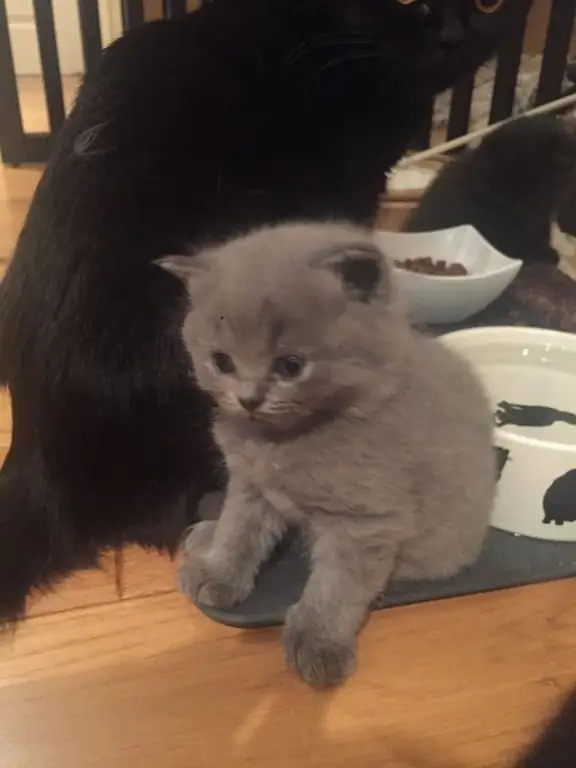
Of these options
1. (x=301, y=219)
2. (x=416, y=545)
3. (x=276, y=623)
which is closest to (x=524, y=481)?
(x=416, y=545)

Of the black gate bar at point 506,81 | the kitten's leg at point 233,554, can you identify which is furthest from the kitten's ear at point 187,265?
the black gate bar at point 506,81

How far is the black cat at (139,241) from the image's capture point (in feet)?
2.81

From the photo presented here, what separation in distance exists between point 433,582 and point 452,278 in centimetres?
47

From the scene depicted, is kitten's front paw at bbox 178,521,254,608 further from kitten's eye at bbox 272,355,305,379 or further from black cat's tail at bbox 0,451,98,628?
kitten's eye at bbox 272,355,305,379

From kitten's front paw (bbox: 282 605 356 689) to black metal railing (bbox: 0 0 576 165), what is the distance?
1.01m

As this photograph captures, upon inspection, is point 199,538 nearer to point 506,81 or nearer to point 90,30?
point 90,30

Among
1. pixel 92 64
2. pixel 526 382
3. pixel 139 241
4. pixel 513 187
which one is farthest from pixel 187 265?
pixel 92 64

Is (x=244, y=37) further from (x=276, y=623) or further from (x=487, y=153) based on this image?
(x=276, y=623)

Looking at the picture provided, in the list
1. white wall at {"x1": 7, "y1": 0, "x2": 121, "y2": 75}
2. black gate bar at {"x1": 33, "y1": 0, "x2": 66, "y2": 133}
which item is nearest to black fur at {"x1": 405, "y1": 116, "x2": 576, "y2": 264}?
black gate bar at {"x1": 33, "y1": 0, "x2": 66, "y2": 133}

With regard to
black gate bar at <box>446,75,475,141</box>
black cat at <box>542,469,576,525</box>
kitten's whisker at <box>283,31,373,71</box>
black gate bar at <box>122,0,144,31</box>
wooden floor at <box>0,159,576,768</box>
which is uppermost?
kitten's whisker at <box>283,31,373,71</box>

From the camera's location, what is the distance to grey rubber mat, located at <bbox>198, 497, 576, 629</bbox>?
852 mm

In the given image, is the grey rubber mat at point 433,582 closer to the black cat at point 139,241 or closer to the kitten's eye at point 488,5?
the black cat at point 139,241

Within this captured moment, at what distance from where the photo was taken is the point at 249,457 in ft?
2.50

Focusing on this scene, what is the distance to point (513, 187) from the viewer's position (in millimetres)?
1350
